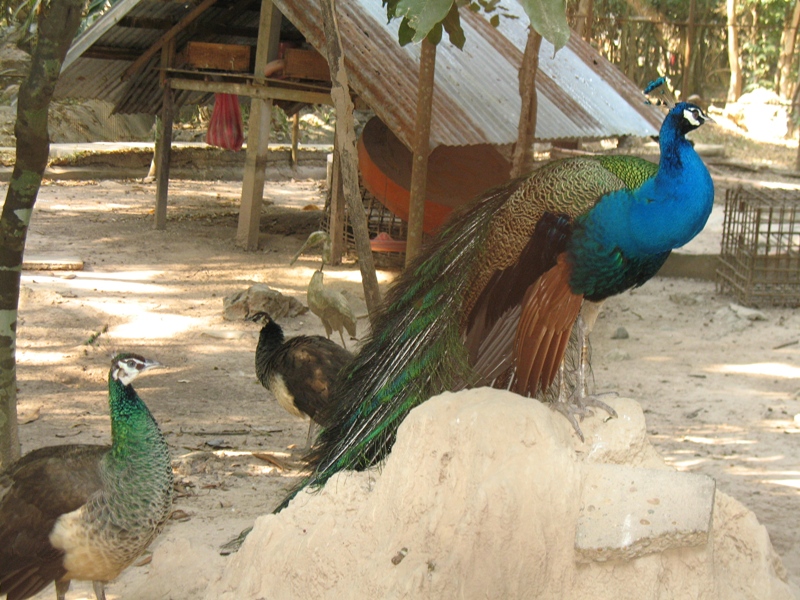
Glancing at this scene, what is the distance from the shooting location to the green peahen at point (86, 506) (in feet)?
13.0

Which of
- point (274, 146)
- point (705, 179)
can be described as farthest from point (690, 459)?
point (274, 146)

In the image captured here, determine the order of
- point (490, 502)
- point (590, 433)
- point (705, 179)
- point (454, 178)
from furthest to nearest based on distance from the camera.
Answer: point (454, 178)
point (705, 179)
point (590, 433)
point (490, 502)

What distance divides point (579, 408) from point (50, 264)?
8171 mm

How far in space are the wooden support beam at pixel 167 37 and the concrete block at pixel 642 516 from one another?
1063 centimetres

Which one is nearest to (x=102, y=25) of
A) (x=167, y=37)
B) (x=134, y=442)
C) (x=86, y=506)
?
(x=167, y=37)

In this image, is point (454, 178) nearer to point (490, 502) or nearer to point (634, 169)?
point (634, 169)

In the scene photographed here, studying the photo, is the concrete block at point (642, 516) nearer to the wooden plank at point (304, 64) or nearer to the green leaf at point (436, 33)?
the green leaf at point (436, 33)

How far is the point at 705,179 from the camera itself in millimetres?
3861

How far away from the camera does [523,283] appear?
380 cm

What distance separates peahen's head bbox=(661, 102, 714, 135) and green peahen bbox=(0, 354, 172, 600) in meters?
2.63

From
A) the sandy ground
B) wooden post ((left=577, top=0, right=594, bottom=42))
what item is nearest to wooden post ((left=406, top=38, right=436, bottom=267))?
the sandy ground

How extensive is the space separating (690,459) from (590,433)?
3.19 m

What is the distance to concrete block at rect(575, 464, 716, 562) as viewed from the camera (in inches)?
117

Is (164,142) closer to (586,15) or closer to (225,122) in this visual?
(225,122)
